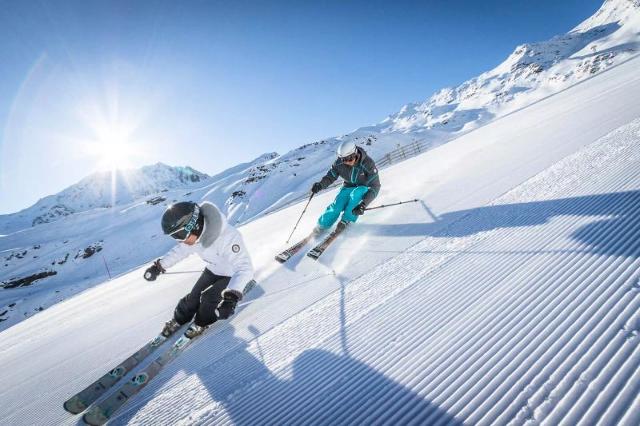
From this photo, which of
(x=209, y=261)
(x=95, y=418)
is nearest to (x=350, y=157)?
(x=209, y=261)

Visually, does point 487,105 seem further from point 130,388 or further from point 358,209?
point 130,388

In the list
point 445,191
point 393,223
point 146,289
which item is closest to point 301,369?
point 393,223

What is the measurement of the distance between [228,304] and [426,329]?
91.1 inches

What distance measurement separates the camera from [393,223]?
5898 mm

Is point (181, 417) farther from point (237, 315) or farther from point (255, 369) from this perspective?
point (237, 315)

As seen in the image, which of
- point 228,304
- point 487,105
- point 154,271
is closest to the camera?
point 228,304

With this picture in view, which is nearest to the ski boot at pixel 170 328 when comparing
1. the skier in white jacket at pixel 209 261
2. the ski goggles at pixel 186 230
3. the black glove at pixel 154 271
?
the skier in white jacket at pixel 209 261

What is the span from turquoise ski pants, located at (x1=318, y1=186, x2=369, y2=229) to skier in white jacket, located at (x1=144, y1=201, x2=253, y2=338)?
251 cm

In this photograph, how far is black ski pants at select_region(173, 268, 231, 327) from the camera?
3.78 m

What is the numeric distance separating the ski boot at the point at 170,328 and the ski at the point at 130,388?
37cm

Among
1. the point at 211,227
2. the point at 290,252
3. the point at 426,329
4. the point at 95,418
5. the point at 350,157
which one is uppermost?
the point at 350,157

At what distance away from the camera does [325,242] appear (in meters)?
5.48

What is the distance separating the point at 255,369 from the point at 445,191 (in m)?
5.84

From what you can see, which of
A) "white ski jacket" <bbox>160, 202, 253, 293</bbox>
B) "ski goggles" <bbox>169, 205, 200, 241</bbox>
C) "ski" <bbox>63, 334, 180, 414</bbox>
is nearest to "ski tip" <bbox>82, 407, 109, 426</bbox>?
"ski" <bbox>63, 334, 180, 414</bbox>
